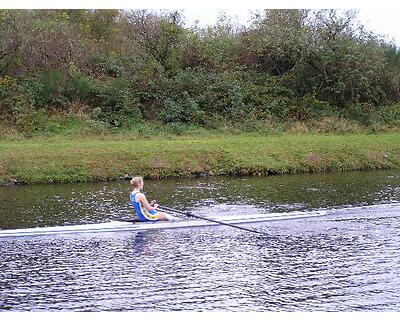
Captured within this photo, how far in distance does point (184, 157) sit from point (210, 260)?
59.0ft

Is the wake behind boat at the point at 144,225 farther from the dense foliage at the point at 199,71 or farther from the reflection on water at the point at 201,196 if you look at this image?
the dense foliage at the point at 199,71

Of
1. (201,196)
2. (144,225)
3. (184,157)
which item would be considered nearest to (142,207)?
(144,225)

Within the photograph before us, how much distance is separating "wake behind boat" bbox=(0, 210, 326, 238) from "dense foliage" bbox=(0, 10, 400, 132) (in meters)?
20.7

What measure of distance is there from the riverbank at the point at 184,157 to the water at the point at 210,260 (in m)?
5.27

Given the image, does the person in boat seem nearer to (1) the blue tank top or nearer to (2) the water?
(1) the blue tank top

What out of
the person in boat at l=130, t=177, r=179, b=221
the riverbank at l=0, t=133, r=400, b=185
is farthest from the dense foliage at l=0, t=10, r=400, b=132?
the person in boat at l=130, t=177, r=179, b=221

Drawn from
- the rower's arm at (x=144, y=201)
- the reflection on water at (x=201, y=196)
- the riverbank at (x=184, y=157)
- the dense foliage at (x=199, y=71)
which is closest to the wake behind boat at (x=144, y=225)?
the rower's arm at (x=144, y=201)

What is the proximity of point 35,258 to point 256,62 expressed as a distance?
36.1m

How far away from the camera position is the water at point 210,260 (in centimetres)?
1250

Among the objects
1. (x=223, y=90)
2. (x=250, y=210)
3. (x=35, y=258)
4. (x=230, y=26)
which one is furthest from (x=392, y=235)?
(x=230, y=26)

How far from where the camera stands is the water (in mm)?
12500

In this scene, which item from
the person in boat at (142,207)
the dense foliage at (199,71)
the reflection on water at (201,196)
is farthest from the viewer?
the dense foliage at (199,71)

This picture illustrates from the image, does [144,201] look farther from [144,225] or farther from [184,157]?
[184,157]

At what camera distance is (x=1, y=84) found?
132 ft
